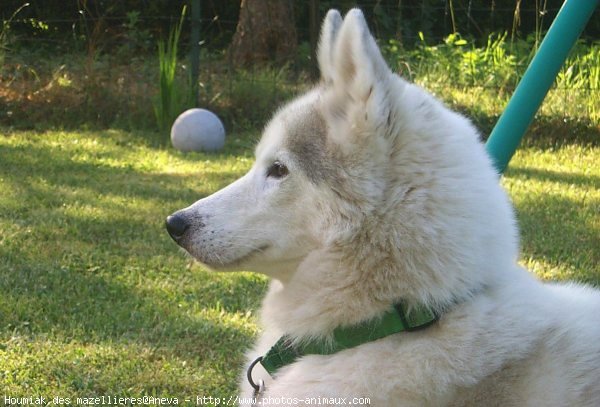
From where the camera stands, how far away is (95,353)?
11.7ft

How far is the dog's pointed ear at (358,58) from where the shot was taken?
226cm

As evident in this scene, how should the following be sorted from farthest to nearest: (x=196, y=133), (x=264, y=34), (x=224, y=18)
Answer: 1. (x=224, y=18)
2. (x=264, y=34)
3. (x=196, y=133)

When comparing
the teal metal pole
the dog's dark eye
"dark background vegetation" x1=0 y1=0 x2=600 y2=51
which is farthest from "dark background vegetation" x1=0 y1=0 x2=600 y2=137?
the dog's dark eye

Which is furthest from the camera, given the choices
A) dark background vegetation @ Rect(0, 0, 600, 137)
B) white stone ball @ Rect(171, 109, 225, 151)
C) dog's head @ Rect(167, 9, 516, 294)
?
dark background vegetation @ Rect(0, 0, 600, 137)

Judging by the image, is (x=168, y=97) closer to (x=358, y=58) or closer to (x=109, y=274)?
(x=109, y=274)

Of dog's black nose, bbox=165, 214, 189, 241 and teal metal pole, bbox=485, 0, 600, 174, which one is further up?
teal metal pole, bbox=485, 0, 600, 174

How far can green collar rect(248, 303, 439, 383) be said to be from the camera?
2.23m

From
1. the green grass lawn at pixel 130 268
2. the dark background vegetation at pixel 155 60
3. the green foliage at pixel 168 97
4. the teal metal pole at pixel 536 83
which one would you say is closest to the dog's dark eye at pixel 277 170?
the green grass lawn at pixel 130 268

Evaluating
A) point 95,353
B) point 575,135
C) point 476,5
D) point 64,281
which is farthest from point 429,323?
point 476,5

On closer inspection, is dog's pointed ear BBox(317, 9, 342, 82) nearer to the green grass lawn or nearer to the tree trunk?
the green grass lawn

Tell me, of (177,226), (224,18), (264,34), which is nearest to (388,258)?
(177,226)

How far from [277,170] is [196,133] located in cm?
567

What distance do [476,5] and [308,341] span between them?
11.2 m

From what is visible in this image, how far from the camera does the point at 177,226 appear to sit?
2.53m
